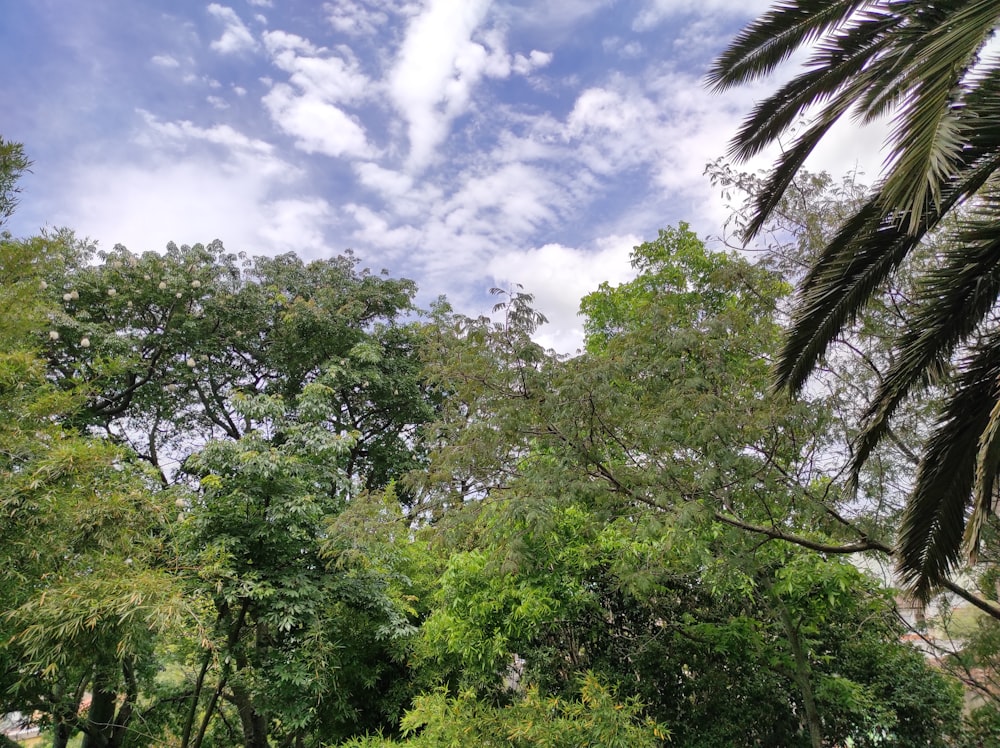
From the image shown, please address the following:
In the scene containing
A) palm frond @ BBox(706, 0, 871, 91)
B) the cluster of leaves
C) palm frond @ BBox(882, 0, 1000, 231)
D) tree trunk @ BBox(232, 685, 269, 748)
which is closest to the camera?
palm frond @ BBox(882, 0, 1000, 231)

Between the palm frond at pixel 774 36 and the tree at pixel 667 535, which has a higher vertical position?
the palm frond at pixel 774 36

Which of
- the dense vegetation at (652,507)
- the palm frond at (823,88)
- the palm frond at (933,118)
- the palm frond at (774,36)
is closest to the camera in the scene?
the palm frond at (933,118)

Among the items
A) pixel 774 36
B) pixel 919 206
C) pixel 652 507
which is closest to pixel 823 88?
pixel 774 36

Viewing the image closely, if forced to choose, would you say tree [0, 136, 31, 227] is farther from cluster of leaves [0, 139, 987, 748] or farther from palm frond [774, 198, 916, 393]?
palm frond [774, 198, 916, 393]

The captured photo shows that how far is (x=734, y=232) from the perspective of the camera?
479 centimetres

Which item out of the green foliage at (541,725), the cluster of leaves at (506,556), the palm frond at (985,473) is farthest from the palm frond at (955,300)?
the green foliage at (541,725)

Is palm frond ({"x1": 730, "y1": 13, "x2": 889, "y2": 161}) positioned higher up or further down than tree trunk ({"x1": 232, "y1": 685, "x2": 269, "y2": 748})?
higher up

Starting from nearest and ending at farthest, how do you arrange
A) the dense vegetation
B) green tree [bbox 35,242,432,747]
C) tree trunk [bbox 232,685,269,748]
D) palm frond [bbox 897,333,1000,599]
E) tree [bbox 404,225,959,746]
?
1. palm frond [bbox 897,333,1000,599]
2. the dense vegetation
3. tree [bbox 404,225,959,746]
4. green tree [bbox 35,242,432,747]
5. tree trunk [bbox 232,685,269,748]

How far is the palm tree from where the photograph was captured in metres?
1.95

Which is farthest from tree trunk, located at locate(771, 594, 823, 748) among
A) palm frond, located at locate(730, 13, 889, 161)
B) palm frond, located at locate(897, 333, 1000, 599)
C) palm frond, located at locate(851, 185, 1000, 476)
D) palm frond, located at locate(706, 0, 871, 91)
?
palm frond, located at locate(706, 0, 871, 91)

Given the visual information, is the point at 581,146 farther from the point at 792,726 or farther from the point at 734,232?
the point at 792,726

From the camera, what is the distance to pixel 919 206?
1.76m

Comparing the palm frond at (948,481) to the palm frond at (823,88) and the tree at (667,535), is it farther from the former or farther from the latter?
the palm frond at (823,88)

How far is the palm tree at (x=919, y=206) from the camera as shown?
1953 mm
